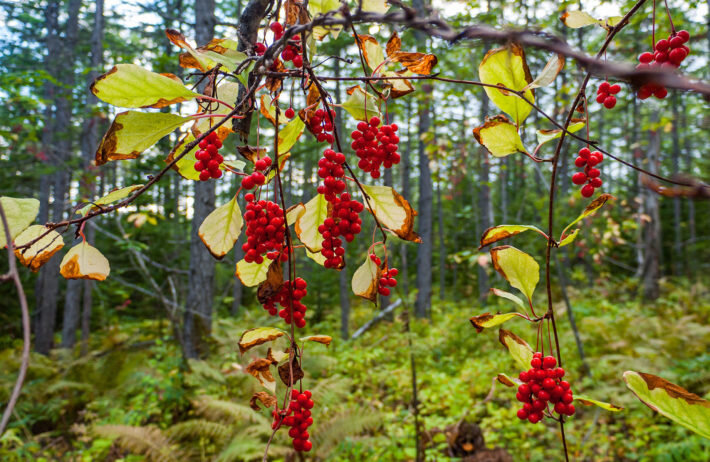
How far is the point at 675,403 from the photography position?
1.62 ft

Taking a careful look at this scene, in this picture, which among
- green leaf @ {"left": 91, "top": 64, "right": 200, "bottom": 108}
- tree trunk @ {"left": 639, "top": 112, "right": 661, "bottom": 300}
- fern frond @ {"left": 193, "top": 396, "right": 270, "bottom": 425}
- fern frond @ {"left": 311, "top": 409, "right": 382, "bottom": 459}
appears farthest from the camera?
tree trunk @ {"left": 639, "top": 112, "right": 661, "bottom": 300}

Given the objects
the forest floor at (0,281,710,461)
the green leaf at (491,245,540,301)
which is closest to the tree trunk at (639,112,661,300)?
the forest floor at (0,281,710,461)

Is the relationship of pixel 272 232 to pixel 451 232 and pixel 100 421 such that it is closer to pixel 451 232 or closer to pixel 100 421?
pixel 100 421

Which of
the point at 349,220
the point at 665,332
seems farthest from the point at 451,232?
the point at 349,220

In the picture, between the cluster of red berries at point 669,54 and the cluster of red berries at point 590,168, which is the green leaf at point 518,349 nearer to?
the cluster of red berries at point 590,168

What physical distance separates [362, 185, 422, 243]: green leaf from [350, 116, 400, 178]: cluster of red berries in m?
0.04

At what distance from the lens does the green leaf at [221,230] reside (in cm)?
65

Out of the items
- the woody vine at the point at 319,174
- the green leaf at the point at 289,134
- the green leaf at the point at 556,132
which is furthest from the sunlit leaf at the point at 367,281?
the green leaf at the point at 556,132

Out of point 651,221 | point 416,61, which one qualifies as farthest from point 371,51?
point 651,221

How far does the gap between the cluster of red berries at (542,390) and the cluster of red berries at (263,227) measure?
42 centimetres

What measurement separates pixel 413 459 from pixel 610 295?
8650 mm

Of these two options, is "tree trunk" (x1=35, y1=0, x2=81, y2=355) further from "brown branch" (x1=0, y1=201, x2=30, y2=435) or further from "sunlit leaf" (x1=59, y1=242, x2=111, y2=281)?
"brown branch" (x1=0, y1=201, x2=30, y2=435)

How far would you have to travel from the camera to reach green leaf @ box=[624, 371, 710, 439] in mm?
481

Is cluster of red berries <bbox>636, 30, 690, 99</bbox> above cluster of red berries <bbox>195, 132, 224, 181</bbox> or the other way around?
above
